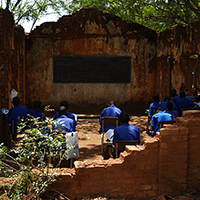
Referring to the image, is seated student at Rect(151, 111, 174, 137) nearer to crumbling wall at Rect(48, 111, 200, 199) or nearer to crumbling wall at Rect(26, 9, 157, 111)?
crumbling wall at Rect(48, 111, 200, 199)

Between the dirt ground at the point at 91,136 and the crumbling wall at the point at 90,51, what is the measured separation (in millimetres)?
1582

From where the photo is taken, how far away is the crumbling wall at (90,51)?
11453 mm

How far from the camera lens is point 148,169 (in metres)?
3.88

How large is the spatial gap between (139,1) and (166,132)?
7.28 meters

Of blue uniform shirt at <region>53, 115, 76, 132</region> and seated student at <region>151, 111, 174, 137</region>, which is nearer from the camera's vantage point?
blue uniform shirt at <region>53, 115, 76, 132</region>

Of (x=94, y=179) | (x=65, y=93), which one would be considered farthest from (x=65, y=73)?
(x=94, y=179)

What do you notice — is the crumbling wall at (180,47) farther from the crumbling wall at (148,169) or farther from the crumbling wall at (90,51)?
the crumbling wall at (148,169)

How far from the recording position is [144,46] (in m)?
11.6

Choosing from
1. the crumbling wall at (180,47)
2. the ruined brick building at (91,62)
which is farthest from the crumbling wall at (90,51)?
the crumbling wall at (180,47)

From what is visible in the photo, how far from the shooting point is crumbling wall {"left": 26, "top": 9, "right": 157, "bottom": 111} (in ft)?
37.6

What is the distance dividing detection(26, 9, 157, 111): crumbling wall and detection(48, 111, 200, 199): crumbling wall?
778 centimetres

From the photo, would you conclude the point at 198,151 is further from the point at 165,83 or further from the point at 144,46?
the point at 144,46

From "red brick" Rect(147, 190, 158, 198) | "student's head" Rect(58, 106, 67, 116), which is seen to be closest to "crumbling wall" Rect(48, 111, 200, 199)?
"red brick" Rect(147, 190, 158, 198)

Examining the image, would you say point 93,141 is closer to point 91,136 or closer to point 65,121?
point 91,136
